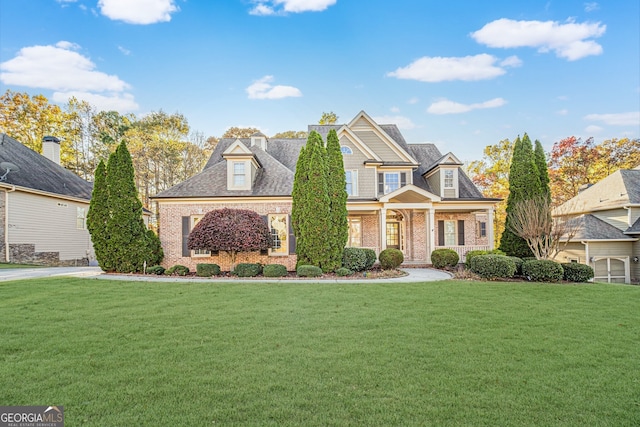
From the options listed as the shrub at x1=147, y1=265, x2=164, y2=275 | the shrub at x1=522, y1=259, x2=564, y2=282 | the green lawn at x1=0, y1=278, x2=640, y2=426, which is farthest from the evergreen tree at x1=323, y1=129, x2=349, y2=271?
the shrub at x1=522, y1=259, x2=564, y2=282

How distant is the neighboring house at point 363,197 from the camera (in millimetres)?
15734

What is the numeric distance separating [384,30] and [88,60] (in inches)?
636

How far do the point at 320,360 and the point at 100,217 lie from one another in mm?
12973

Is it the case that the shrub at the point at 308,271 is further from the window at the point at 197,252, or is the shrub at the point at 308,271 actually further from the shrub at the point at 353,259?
the window at the point at 197,252

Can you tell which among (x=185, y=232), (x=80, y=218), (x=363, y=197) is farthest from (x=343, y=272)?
(x=80, y=218)

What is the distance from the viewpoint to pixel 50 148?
74.9ft

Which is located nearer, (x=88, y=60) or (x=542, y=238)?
(x=542, y=238)

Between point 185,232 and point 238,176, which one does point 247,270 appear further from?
point 238,176

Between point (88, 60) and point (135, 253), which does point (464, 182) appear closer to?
point (135, 253)

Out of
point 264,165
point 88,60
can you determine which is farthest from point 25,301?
point 88,60

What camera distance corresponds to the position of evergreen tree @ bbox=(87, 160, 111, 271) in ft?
44.7

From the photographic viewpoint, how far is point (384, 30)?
596 inches

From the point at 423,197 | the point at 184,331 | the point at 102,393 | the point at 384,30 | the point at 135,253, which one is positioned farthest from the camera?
the point at 423,197

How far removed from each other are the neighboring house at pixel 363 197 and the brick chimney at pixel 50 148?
1238cm
